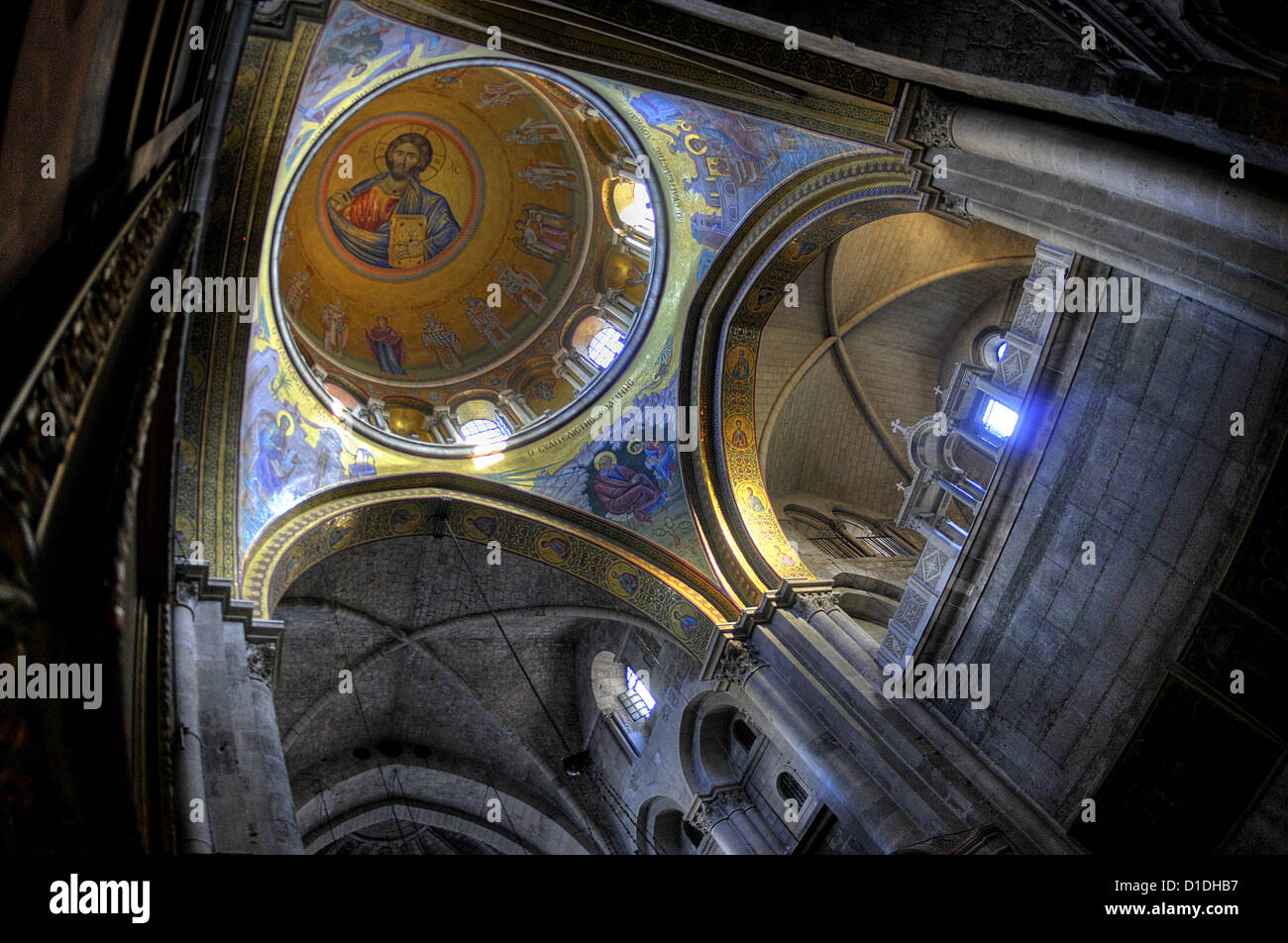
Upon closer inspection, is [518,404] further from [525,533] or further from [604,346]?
[525,533]

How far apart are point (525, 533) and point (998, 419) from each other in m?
7.36

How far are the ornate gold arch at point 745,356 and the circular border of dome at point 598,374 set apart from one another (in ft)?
3.38

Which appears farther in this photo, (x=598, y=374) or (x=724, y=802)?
(x=598, y=374)

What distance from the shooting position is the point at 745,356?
14711 mm

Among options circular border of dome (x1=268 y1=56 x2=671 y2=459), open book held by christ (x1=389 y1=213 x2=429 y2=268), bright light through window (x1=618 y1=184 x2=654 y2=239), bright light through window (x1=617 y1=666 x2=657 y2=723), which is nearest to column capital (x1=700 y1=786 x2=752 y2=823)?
bright light through window (x1=617 y1=666 x2=657 y2=723)

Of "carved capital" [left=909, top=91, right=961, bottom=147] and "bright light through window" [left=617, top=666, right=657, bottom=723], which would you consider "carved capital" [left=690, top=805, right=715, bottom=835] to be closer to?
"bright light through window" [left=617, top=666, right=657, bottom=723]

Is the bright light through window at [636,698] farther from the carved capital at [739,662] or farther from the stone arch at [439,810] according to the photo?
the carved capital at [739,662]

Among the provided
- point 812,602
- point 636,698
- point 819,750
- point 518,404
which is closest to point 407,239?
point 518,404

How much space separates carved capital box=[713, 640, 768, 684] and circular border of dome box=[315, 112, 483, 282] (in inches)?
394

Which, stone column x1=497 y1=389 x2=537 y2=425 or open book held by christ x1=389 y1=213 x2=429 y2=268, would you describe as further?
open book held by christ x1=389 y1=213 x2=429 y2=268

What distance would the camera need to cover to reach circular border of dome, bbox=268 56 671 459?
11414mm

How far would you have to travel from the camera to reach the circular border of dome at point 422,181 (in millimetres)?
16609

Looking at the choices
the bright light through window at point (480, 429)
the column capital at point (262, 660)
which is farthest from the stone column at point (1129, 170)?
the bright light through window at point (480, 429)

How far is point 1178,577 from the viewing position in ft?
Result: 27.0
